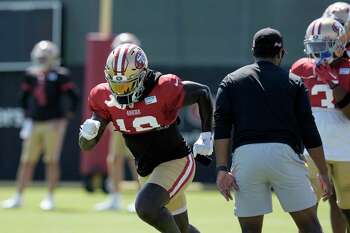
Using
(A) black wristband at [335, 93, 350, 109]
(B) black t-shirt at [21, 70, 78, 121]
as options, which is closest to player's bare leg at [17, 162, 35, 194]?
(B) black t-shirt at [21, 70, 78, 121]

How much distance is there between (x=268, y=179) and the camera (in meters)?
6.53

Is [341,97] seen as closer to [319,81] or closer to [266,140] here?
[319,81]

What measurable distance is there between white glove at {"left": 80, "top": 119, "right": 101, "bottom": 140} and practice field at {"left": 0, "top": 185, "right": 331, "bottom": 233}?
2.90 metres

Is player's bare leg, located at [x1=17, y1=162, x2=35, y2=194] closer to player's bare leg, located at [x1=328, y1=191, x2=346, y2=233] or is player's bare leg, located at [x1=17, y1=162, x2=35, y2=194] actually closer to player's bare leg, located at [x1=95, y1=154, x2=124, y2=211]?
player's bare leg, located at [x1=95, y1=154, x2=124, y2=211]

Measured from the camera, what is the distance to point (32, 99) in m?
13.2

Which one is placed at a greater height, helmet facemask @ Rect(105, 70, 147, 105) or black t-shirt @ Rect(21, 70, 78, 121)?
helmet facemask @ Rect(105, 70, 147, 105)

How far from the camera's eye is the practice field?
1009cm

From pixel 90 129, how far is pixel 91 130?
11mm

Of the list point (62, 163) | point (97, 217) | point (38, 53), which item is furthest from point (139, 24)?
point (97, 217)

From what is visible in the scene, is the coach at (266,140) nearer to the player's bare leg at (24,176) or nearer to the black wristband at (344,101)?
the black wristband at (344,101)

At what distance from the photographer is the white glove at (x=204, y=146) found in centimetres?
710

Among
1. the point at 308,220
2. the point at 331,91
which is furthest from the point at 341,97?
the point at 308,220

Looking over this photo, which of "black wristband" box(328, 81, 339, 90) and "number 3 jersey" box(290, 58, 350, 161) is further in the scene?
"number 3 jersey" box(290, 58, 350, 161)

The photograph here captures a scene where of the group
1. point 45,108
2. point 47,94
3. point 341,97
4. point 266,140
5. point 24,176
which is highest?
point 341,97
